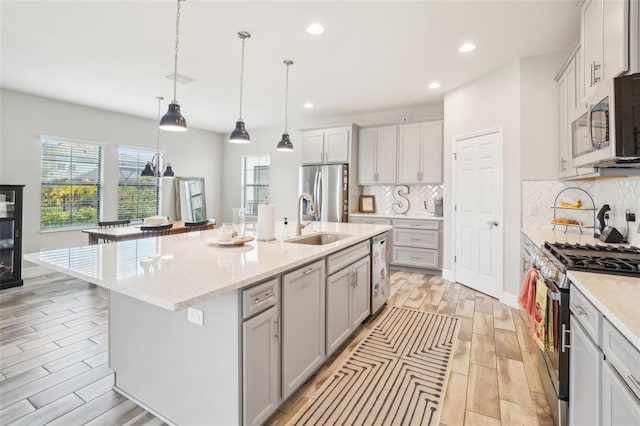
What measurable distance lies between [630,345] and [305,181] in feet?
17.2

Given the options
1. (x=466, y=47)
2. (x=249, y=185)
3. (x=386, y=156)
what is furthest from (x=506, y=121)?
(x=249, y=185)

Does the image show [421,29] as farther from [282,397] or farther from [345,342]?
[282,397]

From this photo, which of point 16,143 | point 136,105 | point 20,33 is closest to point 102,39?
point 20,33

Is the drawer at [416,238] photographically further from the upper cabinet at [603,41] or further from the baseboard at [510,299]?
the upper cabinet at [603,41]

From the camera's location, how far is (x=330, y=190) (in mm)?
5668

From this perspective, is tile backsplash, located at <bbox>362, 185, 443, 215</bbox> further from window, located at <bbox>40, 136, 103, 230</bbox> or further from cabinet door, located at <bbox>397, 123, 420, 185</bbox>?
window, located at <bbox>40, 136, 103, 230</bbox>

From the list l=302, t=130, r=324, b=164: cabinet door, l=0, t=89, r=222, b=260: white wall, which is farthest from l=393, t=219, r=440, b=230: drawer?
l=0, t=89, r=222, b=260: white wall

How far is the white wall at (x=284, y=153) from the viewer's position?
5648mm

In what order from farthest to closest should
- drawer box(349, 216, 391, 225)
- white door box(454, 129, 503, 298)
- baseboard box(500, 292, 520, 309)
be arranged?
drawer box(349, 216, 391, 225)
white door box(454, 129, 503, 298)
baseboard box(500, 292, 520, 309)

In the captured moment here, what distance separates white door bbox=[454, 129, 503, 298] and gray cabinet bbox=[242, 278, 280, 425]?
10.6 ft

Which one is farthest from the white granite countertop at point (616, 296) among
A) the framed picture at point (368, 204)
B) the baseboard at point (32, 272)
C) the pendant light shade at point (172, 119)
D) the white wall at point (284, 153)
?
the baseboard at point (32, 272)

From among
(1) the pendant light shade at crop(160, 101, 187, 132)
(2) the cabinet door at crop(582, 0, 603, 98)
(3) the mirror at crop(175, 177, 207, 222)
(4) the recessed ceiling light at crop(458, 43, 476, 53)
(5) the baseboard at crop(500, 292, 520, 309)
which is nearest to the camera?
(2) the cabinet door at crop(582, 0, 603, 98)

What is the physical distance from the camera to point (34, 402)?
6.44 feet

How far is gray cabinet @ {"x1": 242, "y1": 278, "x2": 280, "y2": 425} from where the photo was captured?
1.48 metres
